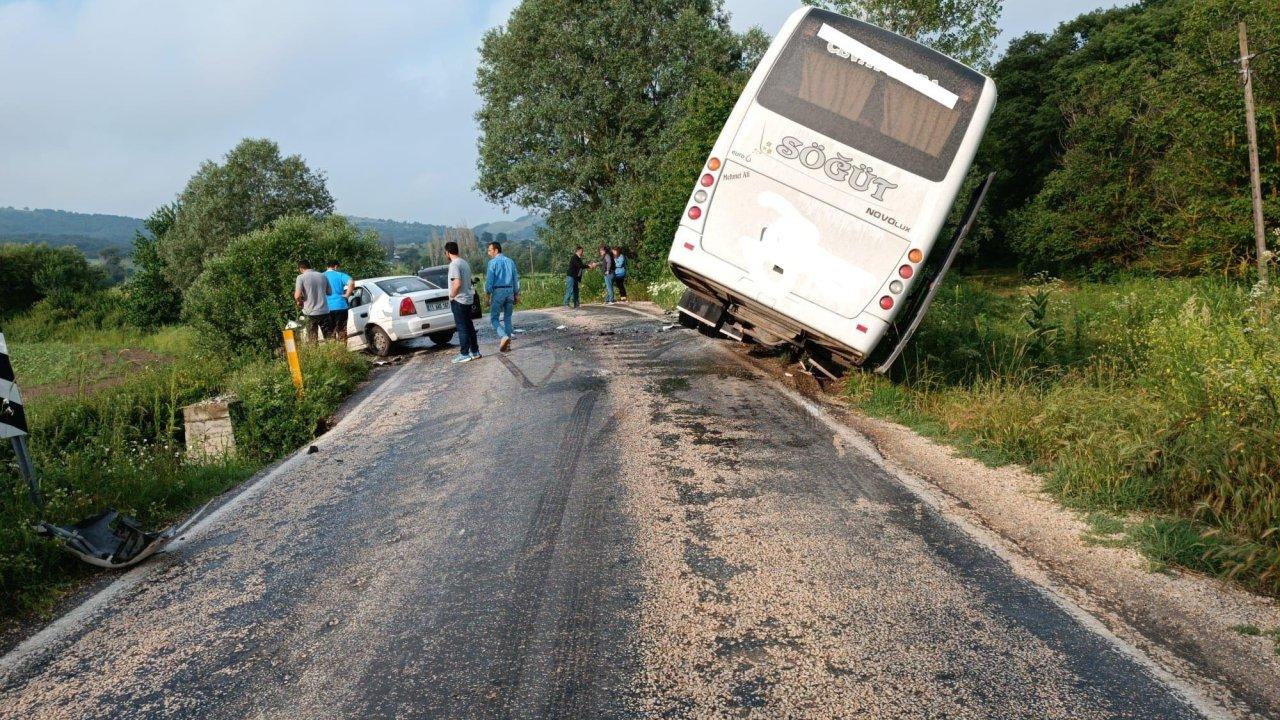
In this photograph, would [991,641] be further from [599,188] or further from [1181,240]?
[599,188]

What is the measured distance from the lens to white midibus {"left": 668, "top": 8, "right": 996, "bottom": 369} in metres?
7.85

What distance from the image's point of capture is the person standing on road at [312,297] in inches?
548

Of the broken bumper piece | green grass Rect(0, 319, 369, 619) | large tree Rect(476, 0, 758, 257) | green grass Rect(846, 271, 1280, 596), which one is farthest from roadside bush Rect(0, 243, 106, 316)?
green grass Rect(846, 271, 1280, 596)

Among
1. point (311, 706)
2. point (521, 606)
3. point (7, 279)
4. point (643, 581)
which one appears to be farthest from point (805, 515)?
point (7, 279)

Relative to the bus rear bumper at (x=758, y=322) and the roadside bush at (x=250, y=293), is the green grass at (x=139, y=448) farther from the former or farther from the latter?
the bus rear bumper at (x=758, y=322)

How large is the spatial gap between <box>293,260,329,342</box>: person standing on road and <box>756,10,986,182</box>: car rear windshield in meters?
9.15

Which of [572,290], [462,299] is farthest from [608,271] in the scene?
[462,299]

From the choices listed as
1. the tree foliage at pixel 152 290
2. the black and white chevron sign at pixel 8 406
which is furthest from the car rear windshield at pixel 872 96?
the tree foliage at pixel 152 290

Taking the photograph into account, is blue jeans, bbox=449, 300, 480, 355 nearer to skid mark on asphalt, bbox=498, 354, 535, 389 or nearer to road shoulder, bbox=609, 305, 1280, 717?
skid mark on asphalt, bbox=498, 354, 535, 389

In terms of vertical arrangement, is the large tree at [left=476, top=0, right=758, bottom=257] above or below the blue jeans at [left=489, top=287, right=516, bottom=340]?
above

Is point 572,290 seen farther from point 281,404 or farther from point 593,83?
point 281,404

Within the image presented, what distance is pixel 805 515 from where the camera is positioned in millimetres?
5129

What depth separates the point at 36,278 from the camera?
180 ft

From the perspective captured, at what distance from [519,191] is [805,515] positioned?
102 ft
